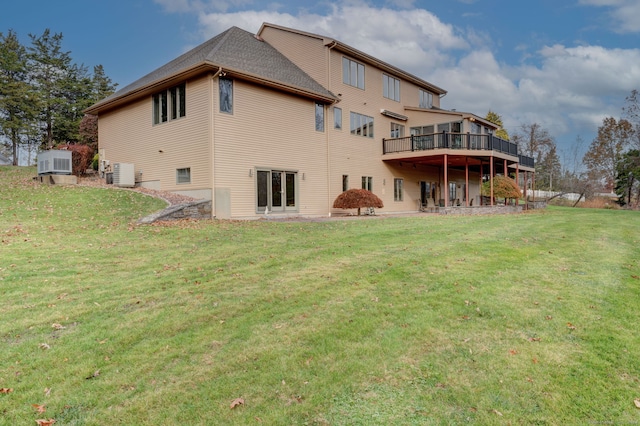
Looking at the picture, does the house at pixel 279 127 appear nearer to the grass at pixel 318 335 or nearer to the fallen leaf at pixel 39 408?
the grass at pixel 318 335

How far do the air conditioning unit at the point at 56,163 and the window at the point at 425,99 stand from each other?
2114 cm

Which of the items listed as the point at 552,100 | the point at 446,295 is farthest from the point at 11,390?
the point at 552,100

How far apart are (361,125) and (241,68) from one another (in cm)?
821

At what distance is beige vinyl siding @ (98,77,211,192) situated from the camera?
1388 centimetres

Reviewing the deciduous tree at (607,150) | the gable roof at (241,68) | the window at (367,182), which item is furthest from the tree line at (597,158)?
the gable roof at (241,68)

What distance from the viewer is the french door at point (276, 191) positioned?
15.0m

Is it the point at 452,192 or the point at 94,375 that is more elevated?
the point at 452,192

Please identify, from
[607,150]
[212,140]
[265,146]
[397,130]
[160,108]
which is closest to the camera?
[212,140]

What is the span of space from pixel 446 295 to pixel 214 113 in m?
11.4

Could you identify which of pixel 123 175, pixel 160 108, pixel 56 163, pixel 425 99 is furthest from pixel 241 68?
pixel 425 99

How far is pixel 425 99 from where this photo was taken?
2598 centimetres

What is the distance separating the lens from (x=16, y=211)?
10.9 metres

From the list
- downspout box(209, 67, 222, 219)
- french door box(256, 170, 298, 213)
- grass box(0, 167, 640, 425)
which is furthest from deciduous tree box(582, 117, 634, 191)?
downspout box(209, 67, 222, 219)

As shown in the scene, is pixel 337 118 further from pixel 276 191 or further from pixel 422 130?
pixel 422 130
